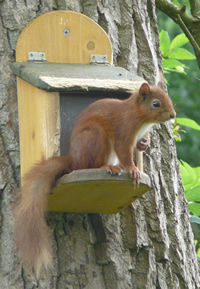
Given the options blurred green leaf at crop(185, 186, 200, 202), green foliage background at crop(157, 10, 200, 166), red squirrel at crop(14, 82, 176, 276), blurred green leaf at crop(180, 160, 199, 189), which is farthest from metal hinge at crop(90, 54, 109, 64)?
green foliage background at crop(157, 10, 200, 166)

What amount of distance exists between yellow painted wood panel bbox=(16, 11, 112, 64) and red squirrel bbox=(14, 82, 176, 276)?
1.11ft

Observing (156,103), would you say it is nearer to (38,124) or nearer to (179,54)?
(38,124)

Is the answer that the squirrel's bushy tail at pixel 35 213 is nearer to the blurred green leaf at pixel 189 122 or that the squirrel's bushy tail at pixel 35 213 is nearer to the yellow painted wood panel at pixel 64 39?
the yellow painted wood panel at pixel 64 39

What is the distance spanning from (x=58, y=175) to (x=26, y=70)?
47 centimetres

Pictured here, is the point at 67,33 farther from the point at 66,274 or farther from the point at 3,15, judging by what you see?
the point at 66,274

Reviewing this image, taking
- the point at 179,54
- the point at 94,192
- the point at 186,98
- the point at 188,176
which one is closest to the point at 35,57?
the point at 94,192

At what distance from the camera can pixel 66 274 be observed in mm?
3115

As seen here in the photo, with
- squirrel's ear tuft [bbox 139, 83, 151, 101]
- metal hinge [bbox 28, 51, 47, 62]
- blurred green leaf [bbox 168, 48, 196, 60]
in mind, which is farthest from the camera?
blurred green leaf [bbox 168, 48, 196, 60]

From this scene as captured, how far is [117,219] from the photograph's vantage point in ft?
10.7

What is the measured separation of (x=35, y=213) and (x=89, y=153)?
316 millimetres

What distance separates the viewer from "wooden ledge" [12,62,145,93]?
2855 mm

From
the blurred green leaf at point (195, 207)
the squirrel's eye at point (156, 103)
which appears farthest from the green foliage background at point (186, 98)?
the squirrel's eye at point (156, 103)

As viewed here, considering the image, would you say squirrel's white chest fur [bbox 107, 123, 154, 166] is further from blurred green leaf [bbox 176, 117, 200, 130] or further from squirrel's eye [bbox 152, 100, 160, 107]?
blurred green leaf [bbox 176, 117, 200, 130]

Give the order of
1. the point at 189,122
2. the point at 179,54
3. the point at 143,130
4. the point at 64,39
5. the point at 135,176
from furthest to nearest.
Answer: the point at 179,54 → the point at 189,122 → the point at 64,39 → the point at 143,130 → the point at 135,176
